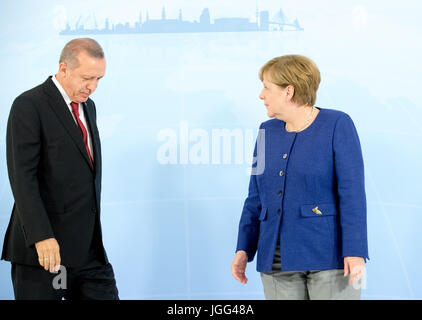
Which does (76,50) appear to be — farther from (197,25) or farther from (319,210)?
(197,25)

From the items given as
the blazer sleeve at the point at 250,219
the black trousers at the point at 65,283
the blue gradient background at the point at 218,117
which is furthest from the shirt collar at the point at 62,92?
the blue gradient background at the point at 218,117

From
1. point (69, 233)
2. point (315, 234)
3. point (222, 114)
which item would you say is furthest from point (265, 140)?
point (222, 114)

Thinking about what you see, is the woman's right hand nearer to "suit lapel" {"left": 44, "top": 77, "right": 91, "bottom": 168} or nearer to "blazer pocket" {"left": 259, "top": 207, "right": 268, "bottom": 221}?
"blazer pocket" {"left": 259, "top": 207, "right": 268, "bottom": 221}

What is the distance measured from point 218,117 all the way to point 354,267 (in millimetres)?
1871

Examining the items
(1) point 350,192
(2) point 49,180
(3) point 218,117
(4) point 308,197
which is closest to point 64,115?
(2) point 49,180

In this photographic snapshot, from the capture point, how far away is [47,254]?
2322 millimetres

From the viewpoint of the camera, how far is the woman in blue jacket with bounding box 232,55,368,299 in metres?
2.23

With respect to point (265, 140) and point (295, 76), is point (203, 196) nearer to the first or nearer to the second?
point (265, 140)

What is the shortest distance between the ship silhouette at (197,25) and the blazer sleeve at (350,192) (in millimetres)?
1719

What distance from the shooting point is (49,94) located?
2506 mm

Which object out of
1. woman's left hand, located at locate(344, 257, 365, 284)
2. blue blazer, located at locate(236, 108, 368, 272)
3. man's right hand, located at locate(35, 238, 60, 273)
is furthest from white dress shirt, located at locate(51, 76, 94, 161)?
woman's left hand, located at locate(344, 257, 365, 284)

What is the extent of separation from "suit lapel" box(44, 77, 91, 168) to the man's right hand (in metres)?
0.39
